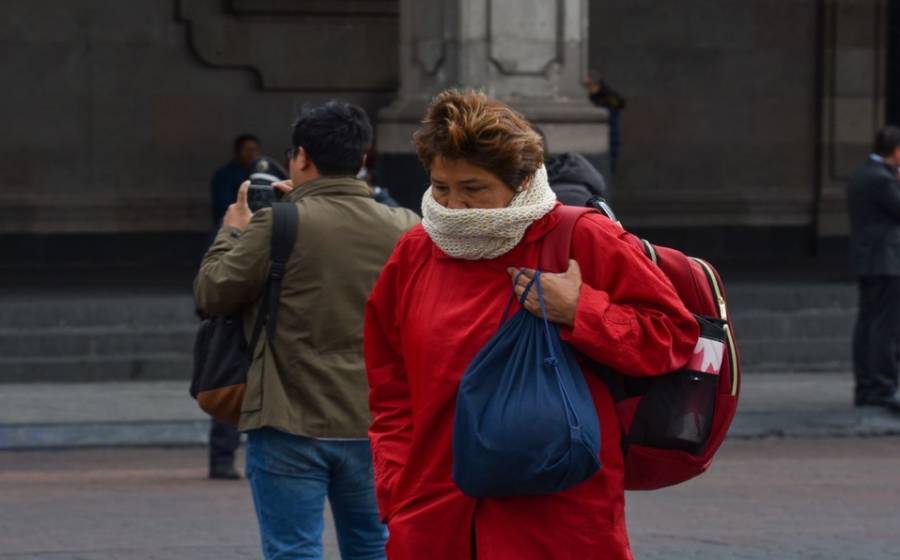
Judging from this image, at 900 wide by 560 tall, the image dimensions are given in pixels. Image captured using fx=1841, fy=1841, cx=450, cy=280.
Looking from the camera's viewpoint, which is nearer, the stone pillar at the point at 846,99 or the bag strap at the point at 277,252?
the bag strap at the point at 277,252

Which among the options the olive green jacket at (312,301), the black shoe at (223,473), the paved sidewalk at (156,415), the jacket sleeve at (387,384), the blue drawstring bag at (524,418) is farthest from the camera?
the paved sidewalk at (156,415)

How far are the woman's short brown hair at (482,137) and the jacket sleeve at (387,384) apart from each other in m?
0.34

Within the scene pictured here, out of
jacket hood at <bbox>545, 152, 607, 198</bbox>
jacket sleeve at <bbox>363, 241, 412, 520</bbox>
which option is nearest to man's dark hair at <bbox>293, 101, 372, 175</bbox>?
jacket sleeve at <bbox>363, 241, 412, 520</bbox>

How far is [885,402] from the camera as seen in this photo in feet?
37.1

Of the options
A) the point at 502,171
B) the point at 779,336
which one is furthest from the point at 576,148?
the point at 502,171

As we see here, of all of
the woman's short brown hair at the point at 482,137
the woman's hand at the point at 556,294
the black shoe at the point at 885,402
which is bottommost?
the black shoe at the point at 885,402

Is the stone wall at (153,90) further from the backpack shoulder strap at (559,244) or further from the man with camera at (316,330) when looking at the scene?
the backpack shoulder strap at (559,244)

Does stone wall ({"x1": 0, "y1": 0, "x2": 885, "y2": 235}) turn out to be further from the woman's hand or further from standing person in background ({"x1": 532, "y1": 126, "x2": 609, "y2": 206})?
the woman's hand

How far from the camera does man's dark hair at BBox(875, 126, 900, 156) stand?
450 inches

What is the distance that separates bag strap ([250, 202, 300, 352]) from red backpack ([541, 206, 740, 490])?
53.6 inches

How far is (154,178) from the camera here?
1756 cm

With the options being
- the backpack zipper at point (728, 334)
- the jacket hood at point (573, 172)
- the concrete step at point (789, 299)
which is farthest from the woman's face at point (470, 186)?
the concrete step at point (789, 299)

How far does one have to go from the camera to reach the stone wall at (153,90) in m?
17.2

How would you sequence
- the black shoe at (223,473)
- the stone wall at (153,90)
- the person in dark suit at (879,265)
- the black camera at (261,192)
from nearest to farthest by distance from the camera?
1. the black camera at (261,192)
2. the black shoe at (223,473)
3. the person in dark suit at (879,265)
4. the stone wall at (153,90)
